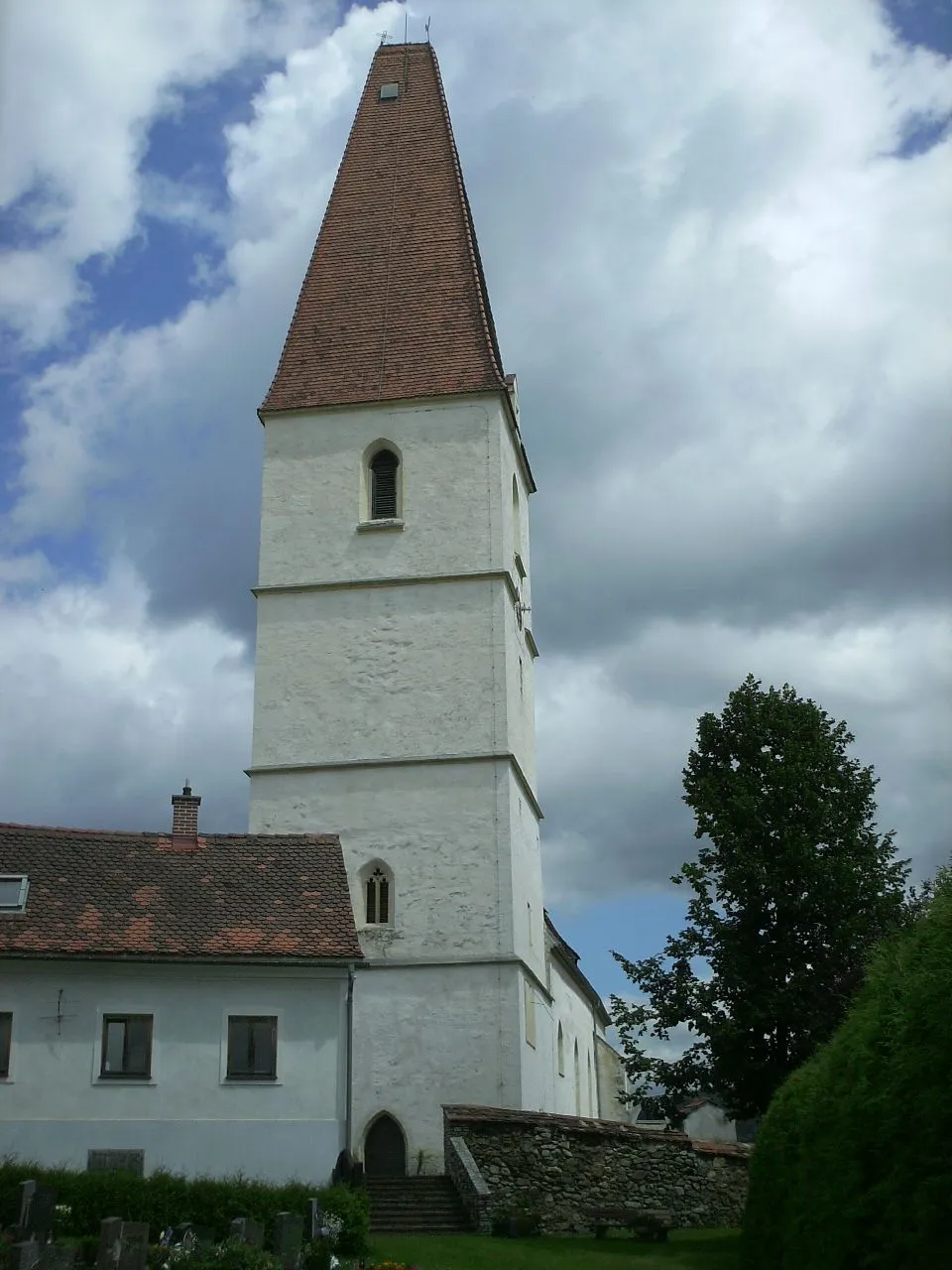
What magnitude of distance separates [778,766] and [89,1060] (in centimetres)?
1359

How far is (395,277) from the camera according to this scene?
122ft

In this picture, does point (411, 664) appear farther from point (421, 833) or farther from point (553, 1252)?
point (553, 1252)

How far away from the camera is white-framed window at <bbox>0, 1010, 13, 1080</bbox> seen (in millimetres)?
23547

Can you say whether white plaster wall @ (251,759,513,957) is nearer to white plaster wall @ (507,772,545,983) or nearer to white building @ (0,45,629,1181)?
white building @ (0,45,629,1181)

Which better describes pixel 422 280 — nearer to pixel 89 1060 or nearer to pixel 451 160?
pixel 451 160

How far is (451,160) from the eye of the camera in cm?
3934

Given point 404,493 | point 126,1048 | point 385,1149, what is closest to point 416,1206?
point 385,1149

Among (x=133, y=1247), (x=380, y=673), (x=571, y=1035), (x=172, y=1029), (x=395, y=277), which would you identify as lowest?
(x=133, y=1247)

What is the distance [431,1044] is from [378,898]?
3.28 meters

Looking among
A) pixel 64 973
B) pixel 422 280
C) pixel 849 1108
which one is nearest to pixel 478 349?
pixel 422 280

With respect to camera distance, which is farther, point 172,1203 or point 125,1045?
point 125,1045

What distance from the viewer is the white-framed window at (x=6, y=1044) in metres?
23.5

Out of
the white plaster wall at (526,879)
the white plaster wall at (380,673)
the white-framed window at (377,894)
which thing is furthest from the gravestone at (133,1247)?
the white plaster wall at (380,673)

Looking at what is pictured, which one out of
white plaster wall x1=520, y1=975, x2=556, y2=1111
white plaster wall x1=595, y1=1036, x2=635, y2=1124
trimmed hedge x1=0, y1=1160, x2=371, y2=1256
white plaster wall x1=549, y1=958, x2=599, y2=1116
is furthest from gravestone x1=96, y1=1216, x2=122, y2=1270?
white plaster wall x1=595, y1=1036, x2=635, y2=1124
